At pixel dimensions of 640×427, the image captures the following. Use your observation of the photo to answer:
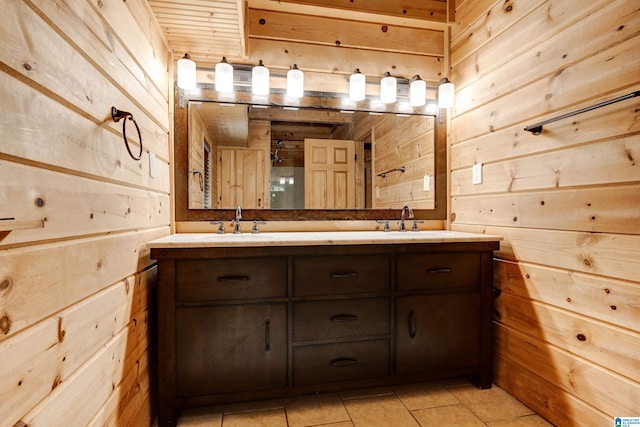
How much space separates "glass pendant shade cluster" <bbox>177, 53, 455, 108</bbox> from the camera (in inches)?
72.5

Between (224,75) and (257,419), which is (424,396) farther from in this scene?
(224,75)

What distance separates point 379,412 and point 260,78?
6.41 ft

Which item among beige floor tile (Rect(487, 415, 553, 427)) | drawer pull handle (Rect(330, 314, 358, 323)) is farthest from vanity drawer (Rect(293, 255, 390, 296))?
beige floor tile (Rect(487, 415, 553, 427))

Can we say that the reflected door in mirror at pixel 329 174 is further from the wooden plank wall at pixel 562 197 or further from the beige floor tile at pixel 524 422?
the beige floor tile at pixel 524 422

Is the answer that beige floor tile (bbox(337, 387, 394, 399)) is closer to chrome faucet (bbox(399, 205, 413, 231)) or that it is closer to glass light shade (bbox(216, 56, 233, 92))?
chrome faucet (bbox(399, 205, 413, 231))

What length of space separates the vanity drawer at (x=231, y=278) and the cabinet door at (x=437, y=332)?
0.64 metres

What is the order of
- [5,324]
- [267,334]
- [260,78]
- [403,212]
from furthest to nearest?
[403,212]
[260,78]
[267,334]
[5,324]

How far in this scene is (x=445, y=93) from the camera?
2098 millimetres

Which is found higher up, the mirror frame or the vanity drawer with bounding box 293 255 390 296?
the mirror frame

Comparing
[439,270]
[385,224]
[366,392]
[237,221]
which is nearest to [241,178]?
[237,221]

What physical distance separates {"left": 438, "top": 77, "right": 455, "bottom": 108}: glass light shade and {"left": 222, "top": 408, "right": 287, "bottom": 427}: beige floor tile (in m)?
2.07

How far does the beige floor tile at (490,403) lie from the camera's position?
1.50 m

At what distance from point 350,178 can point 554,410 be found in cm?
159

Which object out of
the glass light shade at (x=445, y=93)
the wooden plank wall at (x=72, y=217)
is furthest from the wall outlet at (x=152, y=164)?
the glass light shade at (x=445, y=93)
